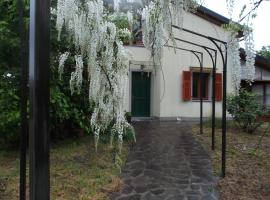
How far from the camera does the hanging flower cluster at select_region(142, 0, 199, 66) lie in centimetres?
387

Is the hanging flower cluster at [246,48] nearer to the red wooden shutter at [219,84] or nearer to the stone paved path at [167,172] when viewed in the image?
the stone paved path at [167,172]

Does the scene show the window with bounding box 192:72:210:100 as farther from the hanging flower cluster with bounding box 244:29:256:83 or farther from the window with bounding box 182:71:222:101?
the hanging flower cluster with bounding box 244:29:256:83

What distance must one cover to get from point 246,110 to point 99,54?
774 centimetres

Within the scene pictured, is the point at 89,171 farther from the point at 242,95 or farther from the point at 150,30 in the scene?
the point at 242,95

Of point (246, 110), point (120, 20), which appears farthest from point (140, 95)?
point (120, 20)

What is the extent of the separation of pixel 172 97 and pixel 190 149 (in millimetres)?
6364

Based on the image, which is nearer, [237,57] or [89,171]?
[237,57]

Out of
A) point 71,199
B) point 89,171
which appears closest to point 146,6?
point 71,199

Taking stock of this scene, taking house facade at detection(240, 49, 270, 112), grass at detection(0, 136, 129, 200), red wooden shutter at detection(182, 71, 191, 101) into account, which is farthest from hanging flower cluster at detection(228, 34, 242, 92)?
house facade at detection(240, 49, 270, 112)

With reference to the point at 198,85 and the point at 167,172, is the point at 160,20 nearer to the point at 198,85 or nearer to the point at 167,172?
the point at 167,172

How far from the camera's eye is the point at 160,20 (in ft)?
13.8

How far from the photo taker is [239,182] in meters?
6.21

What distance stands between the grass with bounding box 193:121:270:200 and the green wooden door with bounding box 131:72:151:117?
4.60 metres

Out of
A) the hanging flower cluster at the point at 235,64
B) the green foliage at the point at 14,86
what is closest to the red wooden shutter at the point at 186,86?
the green foliage at the point at 14,86
